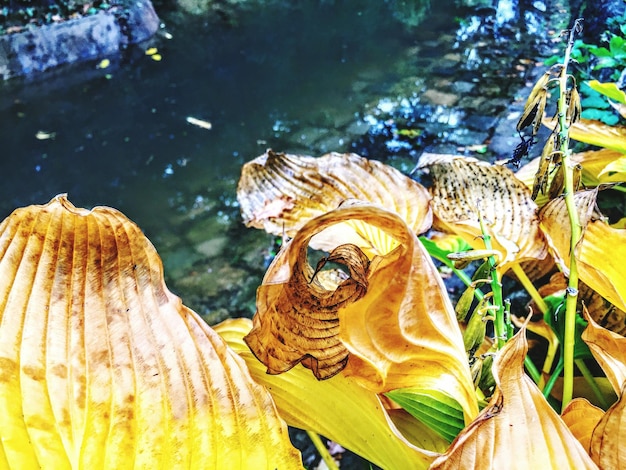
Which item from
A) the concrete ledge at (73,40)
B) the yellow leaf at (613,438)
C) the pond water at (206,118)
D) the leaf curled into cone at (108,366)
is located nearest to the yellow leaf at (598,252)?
the yellow leaf at (613,438)

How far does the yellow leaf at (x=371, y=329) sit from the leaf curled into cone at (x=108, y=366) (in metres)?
0.07

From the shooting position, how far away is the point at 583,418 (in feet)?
2.30

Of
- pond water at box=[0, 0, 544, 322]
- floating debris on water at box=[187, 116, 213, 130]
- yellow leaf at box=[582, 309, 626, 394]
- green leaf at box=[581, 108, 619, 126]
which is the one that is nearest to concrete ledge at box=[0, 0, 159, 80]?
pond water at box=[0, 0, 544, 322]

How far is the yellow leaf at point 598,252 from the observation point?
2.61ft

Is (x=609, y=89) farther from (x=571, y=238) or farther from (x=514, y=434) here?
(x=514, y=434)

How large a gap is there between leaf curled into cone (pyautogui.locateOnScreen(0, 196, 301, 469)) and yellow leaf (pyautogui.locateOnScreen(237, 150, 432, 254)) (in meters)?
0.43

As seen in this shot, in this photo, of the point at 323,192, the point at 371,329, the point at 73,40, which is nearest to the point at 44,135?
the point at 73,40

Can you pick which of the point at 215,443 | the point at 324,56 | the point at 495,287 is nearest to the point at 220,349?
the point at 215,443

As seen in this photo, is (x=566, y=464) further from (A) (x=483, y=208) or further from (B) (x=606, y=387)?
(A) (x=483, y=208)

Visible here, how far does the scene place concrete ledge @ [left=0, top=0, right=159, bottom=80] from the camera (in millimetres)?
4516

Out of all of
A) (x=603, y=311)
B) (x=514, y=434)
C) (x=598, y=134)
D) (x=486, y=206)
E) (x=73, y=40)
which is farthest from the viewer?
(x=73, y=40)

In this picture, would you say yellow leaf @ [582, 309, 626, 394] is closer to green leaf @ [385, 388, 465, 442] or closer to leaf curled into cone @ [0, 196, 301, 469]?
green leaf @ [385, 388, 465, 442]

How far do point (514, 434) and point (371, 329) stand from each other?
0.69ft

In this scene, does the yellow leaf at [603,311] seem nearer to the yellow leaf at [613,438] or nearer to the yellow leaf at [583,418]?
the yellow leaf at [583,418]
